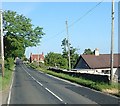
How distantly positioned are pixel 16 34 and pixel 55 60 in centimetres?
5077

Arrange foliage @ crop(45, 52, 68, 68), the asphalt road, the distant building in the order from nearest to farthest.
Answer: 1. the asphalt road
2. the distant building
3. foliage @ crop(45, 52, 68, 68)

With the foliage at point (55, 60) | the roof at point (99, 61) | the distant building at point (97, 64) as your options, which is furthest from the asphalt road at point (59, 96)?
the foliage at point (55, 60)

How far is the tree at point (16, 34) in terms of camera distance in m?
67.0

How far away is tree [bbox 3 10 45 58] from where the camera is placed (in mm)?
67000

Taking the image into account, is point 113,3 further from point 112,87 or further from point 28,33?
point 28,33

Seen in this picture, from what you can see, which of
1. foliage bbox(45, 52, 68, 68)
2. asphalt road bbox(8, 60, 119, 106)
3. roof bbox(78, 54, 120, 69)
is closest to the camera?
asphalt road bbox(8, 60, 119, 106)

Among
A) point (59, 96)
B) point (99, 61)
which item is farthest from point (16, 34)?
point (59, 96)

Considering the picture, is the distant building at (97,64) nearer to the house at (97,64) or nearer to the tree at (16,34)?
the house at (97,64)

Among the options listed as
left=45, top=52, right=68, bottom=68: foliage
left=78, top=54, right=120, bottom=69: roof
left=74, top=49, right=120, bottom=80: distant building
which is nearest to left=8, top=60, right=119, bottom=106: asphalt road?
left=74, top=49, right=120, bottom=80: distant building

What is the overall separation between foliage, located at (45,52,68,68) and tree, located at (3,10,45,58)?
4133 centimetres

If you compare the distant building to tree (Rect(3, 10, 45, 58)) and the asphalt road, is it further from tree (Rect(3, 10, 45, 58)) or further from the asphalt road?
the asphalt road

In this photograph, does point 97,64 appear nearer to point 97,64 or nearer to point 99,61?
point 97,64

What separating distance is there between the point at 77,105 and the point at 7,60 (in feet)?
207

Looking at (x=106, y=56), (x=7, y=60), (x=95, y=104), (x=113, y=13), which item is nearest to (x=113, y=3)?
(x=113, y=13)
